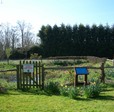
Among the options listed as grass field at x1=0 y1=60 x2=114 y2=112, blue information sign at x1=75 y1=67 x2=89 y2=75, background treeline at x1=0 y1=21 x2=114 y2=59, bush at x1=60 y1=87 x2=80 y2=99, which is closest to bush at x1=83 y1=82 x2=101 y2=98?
grass field at x1=0 y1=60 x2=114 y2=112

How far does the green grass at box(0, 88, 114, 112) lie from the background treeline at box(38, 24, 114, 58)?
5107 cm

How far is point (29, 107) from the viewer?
10133 millimetres

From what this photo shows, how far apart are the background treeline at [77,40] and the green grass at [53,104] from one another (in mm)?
51070

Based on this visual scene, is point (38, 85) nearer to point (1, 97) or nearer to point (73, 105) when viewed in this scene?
point (1, 97)

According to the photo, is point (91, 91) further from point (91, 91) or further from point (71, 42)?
point (71, 42)

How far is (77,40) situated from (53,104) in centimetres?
5570

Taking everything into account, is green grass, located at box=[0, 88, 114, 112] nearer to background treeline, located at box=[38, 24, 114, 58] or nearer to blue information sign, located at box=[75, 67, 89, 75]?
blue information sign, located at box=[75, 67, 89, 75]

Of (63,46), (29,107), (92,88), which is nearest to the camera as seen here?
(29,107)

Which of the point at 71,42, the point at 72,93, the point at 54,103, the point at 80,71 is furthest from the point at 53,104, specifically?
the point at 71,42

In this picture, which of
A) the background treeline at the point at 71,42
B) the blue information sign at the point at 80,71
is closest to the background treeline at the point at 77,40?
the background treeline at the point at 71,42

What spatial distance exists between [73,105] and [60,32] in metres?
56.9

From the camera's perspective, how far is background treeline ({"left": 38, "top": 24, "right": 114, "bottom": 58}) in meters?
64.1

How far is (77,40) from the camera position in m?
65.9

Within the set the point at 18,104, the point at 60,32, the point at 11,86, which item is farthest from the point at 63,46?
the point at 18,104
